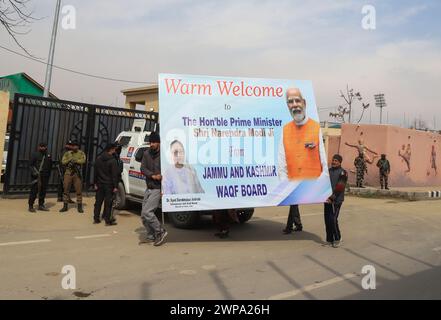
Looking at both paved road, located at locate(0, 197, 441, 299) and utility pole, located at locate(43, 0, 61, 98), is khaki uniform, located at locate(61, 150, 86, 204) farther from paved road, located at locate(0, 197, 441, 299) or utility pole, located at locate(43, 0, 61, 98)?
utility pole, located at locate(43, 0, 61, 98)

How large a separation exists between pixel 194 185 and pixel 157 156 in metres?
0.83

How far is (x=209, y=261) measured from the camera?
6.21 meters

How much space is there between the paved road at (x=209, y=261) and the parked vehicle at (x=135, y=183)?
0.26 meters

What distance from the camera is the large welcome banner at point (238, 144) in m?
6.86

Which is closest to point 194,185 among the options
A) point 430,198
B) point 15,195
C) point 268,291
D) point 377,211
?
point 268,291

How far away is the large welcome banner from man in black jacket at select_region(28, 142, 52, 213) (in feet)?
15.3

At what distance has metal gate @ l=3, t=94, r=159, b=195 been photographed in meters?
11.4

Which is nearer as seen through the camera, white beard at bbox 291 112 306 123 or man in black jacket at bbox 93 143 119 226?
white beard at bbox 291 112 306 123

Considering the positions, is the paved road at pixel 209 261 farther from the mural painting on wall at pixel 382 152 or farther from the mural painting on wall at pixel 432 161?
the mural painting on wall at pixel 432 161

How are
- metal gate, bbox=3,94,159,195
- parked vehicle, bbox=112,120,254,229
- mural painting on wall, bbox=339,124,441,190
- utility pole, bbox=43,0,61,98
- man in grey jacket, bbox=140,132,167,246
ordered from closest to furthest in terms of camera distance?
man in grey jacket, bbox=140,132,167,246 → parked vehicle, bbox=112,120,254,229 → metal gate, bbox=3,94,159,195 → utility pole, bbox=43,0,61,98 → mural painting on wall, bbox=339,124,441,190

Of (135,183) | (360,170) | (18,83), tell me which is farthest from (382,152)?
(18,83)

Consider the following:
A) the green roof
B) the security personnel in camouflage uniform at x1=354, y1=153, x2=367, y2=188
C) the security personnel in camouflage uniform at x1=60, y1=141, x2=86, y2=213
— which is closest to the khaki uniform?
the security personnel in camouflage uniform at x1=60, y1=141, x2=86, y2=213

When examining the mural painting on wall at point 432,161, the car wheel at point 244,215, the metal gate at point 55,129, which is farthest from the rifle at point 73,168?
the mural painting on wall at point 432,161

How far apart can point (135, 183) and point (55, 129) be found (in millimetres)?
3854
